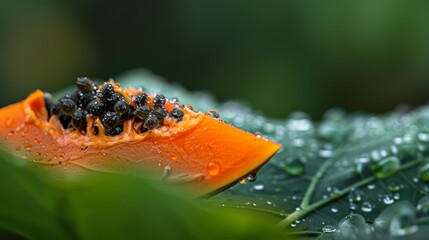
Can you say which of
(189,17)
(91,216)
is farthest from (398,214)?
(189,17)

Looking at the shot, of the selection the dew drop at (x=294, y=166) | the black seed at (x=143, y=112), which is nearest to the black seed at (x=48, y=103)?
the black seed at (x=143, y=112)

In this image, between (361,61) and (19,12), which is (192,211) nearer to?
(361,61)

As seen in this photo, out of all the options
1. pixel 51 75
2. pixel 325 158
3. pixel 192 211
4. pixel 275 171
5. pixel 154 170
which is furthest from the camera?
pixel 51 75

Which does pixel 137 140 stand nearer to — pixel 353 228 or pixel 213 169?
pixel 213 169

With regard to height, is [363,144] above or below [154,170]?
above

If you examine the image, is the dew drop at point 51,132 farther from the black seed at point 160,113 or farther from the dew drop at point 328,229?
the dew drop at point 328,229

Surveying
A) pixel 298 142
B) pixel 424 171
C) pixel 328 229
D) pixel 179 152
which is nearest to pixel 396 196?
pixel 424 171

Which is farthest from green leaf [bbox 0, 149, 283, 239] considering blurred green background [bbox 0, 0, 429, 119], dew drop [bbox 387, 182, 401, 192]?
blurred green background [bbox 0, 0, 429, 119]
